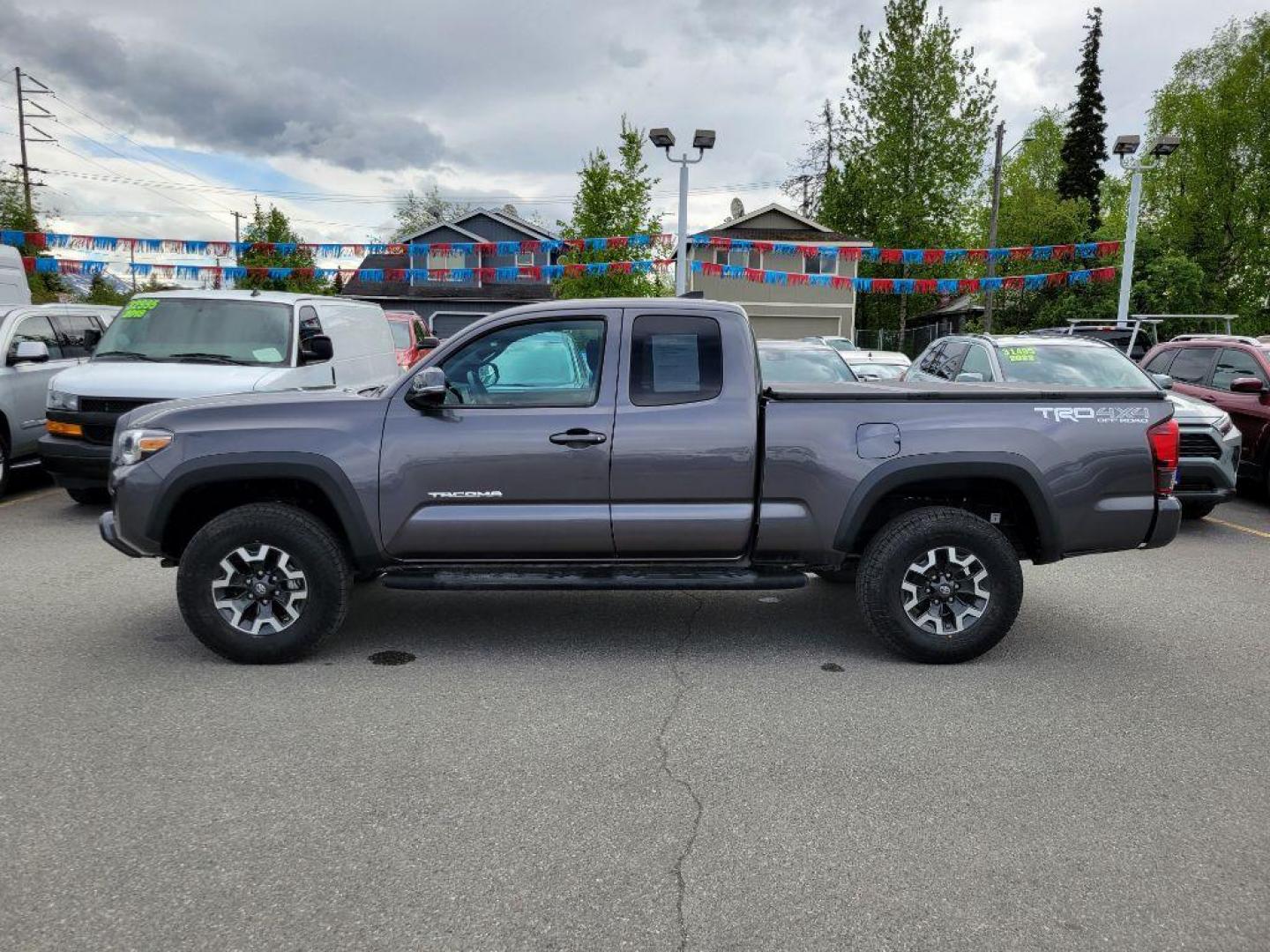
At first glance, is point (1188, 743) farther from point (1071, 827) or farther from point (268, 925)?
point (268, 925)

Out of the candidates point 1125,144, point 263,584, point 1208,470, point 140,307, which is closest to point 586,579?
point 263,584

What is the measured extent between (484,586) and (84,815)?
2001 mm

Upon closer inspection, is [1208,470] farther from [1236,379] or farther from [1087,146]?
[1087,146]

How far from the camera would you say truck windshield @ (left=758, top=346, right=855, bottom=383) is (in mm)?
11867

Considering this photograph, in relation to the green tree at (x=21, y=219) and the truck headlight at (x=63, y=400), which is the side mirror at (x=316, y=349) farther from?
the green tree at (x=21, y=219)

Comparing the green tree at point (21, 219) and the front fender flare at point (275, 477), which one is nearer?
the front fender flare at point (275, 477)

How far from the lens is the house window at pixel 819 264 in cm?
4100

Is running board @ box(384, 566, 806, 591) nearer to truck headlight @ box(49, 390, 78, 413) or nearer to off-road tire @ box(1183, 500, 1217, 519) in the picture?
truck headlight @ box(49, 390, 78, 413)

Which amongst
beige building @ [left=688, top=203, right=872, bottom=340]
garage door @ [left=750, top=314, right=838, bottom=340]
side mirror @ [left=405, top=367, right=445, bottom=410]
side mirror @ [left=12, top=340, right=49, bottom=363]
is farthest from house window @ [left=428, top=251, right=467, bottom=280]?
side mirror @ [left=405, top=367, right=445, bottom=410]

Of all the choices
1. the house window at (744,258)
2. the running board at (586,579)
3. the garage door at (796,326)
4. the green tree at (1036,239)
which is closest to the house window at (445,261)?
the house window at (744,258)

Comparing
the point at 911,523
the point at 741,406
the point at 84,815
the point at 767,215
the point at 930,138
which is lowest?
the point at 84,815

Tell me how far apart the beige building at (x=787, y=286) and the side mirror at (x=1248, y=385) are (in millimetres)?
31259

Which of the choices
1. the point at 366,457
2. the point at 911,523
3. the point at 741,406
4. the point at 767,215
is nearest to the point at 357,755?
the point at 366,457

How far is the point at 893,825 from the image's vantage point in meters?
3.30
